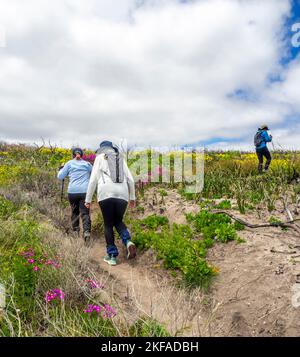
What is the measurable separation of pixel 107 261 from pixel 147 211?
266 cm

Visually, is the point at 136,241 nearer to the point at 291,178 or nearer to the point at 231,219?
the point at 231,219

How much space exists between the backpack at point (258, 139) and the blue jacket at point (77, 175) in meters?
7.19

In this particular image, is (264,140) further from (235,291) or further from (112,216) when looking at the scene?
(235,291)

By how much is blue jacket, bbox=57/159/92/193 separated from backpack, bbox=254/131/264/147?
7.19 m

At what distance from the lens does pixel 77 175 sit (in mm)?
7719

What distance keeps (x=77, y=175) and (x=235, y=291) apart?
4503mm

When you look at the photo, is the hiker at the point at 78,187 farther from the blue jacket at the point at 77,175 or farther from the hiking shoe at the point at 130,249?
the hiking shoe at the point at 130,249

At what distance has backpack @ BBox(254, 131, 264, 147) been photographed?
12305 millimetres

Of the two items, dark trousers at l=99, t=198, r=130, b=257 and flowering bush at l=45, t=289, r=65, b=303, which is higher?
dark trousers at l=99, t=198, r=130, b=257

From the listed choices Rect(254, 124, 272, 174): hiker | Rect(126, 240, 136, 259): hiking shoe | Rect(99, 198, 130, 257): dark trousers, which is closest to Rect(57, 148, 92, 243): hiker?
Rect(99, 198, 130, 257): dark trousers

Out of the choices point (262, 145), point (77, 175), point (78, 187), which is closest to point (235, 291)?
point (78, 187)

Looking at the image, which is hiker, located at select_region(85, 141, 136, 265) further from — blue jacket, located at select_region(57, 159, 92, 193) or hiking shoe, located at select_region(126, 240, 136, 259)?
blue jacket, located at select_region(57, 159, 92, 193)

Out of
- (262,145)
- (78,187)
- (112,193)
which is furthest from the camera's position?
(262,145)

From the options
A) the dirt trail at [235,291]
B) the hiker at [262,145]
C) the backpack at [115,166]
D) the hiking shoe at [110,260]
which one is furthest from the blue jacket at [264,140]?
the hiking shoe at [110,260]
